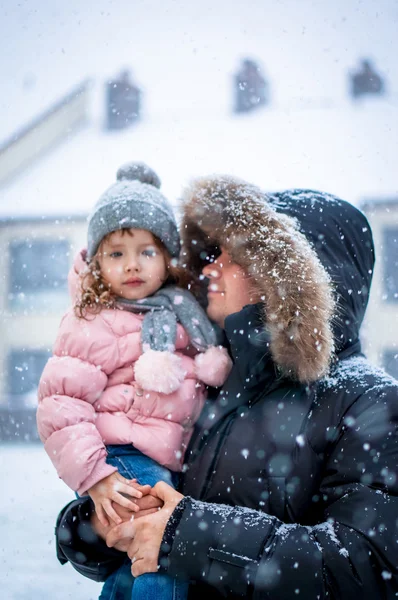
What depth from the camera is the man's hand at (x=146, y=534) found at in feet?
5.37

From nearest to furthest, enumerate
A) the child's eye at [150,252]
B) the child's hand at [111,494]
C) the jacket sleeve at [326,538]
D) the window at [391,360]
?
the jacket sleeve at [326,538] → the child's hand at [111,494] → the child's eye at [150,252] → the window at [391,360]

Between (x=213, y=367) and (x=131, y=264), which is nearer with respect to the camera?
(x=213, y=367)

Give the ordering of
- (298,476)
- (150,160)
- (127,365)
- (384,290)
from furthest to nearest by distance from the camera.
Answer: (150,160)
(384,290)
(127,365)
(298,476)

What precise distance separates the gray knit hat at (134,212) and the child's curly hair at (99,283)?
4cm

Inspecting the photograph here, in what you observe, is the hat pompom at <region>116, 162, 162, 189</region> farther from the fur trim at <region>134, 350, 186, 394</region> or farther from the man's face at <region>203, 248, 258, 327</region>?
the fur trim at <region>134, 350, 186, 394</region>

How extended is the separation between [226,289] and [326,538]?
3.10ft

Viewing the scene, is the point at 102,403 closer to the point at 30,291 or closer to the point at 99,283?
the point at 99,283

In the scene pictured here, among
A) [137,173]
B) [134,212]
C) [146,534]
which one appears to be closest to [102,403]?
[146,534]

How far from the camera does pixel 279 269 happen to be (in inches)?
73.9

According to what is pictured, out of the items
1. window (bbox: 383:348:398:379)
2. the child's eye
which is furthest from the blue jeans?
window (bbox: 383:348:398:379)

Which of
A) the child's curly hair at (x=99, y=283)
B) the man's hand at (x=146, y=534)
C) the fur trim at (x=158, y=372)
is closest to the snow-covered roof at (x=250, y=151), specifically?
the child's curly hair at (x=99, y=283)

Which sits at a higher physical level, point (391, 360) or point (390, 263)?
point (390, 263)

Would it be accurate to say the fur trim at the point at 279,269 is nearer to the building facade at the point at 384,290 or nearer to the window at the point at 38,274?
the building facade at the point at 384,290

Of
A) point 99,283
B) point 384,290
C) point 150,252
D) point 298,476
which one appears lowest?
point 384,290
